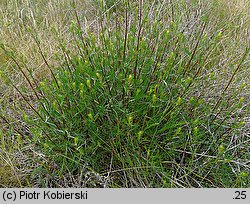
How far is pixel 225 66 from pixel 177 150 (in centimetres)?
97

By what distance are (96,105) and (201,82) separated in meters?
0.76

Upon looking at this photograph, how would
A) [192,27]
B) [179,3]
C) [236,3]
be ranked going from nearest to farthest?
[192,27] → [179,3] → [236,3]

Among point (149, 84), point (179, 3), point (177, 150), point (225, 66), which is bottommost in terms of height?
point (177, 150)

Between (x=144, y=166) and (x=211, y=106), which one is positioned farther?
(x=211, y=106)

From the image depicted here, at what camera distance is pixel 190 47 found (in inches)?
99.1
